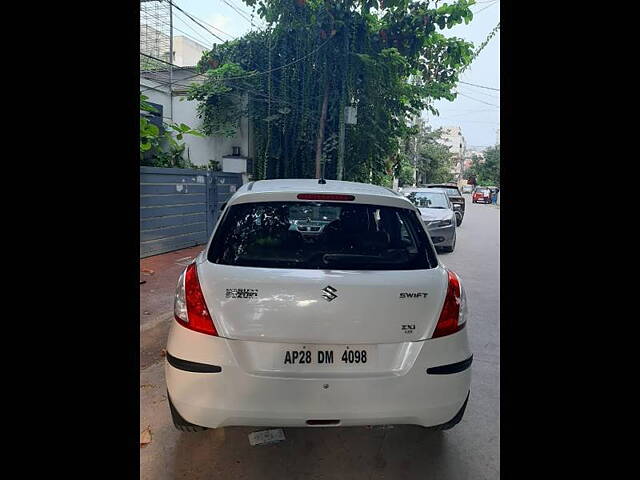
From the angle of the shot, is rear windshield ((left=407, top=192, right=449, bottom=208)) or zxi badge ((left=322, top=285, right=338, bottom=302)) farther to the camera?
rear windshield ((left=407, top=192, right=449, bottom=208))

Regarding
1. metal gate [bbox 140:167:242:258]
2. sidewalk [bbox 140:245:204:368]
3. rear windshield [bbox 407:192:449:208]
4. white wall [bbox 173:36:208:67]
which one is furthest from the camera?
white wall [bbox 173:36:208:67]

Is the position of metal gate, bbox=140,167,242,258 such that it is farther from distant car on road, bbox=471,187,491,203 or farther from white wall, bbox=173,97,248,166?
distant car on road, bbox=471,187,491,203

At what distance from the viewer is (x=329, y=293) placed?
2.15 metres

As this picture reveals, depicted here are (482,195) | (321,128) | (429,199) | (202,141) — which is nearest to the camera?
(429,199)

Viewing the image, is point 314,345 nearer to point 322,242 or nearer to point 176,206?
point 322,242

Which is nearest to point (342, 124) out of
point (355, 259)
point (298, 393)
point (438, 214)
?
point (438, 214)

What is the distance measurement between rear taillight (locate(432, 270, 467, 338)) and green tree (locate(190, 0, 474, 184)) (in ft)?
38.1

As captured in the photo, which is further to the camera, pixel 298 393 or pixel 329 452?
pixel 329 452

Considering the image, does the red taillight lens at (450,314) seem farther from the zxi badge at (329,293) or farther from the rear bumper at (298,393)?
the zxi badge at (329,293)

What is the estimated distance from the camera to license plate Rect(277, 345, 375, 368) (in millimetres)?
2115

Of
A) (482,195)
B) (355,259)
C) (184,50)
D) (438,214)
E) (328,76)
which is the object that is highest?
(184,50)

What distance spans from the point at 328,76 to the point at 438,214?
5640 mm

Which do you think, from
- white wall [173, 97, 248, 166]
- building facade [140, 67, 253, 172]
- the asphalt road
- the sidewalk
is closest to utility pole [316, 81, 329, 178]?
building facade [140, 67, 253, 172]
